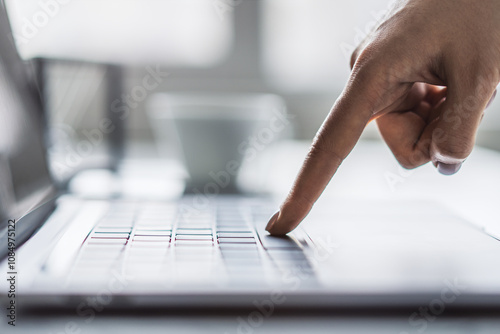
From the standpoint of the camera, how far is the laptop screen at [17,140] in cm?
30

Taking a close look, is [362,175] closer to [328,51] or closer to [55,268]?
[55,268]

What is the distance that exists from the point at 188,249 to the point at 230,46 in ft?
8.21

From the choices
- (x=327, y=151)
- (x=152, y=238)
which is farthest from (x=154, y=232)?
(x=327, y=151)

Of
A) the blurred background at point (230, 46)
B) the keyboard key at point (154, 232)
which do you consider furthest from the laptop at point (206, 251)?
the blurred background at point (230, 46)

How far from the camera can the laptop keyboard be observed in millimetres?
202

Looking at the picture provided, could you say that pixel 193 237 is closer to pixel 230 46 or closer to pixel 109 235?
pixel 109 235

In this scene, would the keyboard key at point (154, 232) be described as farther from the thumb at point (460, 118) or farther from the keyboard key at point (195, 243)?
the thumb at point (460, 118)

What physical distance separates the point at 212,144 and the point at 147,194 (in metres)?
0.16

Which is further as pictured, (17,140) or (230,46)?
(230,46)

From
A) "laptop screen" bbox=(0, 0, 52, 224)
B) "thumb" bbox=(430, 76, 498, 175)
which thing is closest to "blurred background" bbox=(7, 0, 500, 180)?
"laptop screen" bbox=(0, 0, 52, 224)

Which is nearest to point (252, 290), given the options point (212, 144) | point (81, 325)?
point (81, 325)

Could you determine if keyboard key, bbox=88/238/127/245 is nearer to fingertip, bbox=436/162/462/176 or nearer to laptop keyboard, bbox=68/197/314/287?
laptop keyboard, bbox=68/197/314/287

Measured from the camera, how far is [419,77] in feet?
0.95

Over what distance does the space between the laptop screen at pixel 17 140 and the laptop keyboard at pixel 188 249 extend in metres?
0.06
